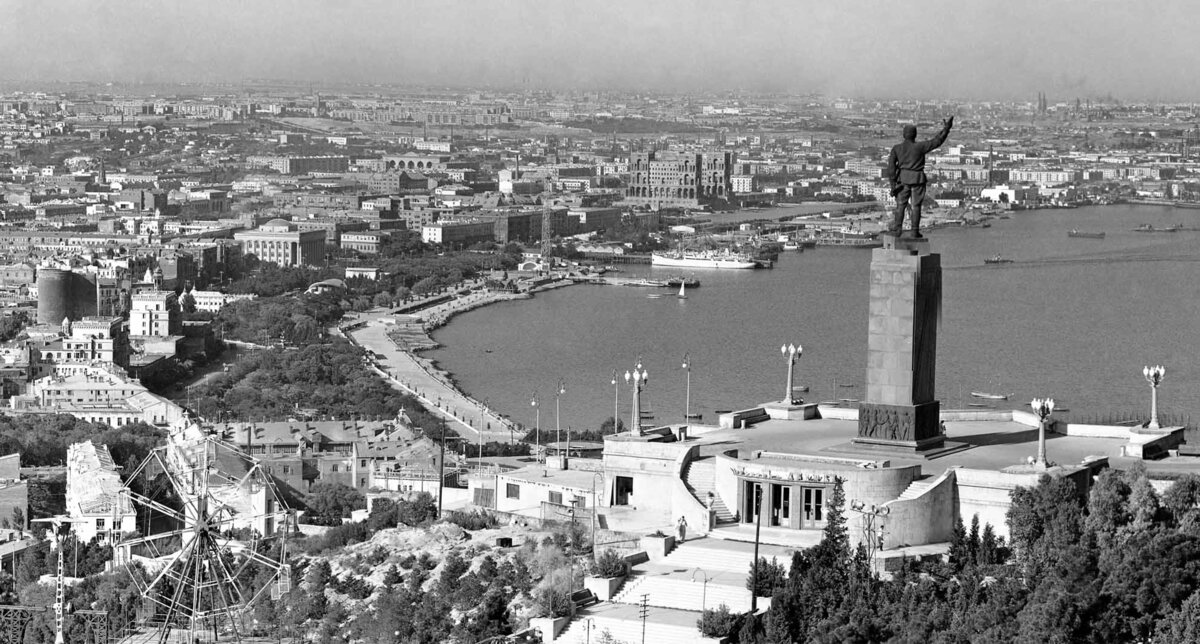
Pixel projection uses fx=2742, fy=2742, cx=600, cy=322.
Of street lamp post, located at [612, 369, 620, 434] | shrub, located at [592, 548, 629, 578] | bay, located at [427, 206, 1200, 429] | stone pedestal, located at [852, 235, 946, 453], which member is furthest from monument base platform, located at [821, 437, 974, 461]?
bay, located at [427, 206, 1200, 429]

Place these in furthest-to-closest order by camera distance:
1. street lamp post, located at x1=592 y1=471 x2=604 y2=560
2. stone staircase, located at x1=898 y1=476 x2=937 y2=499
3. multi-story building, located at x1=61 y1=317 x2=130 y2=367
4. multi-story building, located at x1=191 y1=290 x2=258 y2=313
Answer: multi-story building, located at x1=191 y1=290 x2=258 y2=313 → multi-story building, located at x1=61 y1=317 x2=130 y2=367 → street lamp post, located at x1=592 y1=471 x2=604 y2=560 → stone staircase, located at x1=898 y1=476 x2=937 y2=499

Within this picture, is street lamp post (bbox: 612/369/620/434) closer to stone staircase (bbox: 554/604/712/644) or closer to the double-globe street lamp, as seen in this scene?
the double-globe street lamp

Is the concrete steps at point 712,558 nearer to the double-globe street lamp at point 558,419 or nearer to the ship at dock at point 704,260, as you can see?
the double-globe street lamp at point 558,419

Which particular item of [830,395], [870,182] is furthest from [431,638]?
[870,182]

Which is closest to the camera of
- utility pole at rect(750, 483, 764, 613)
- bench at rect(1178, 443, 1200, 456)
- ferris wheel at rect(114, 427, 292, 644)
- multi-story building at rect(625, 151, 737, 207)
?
utility pole at rect(750, 483, 764, 613)

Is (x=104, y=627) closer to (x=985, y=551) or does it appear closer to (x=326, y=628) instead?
(x=326, y=628)

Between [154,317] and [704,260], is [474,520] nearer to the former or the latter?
[154,317]
